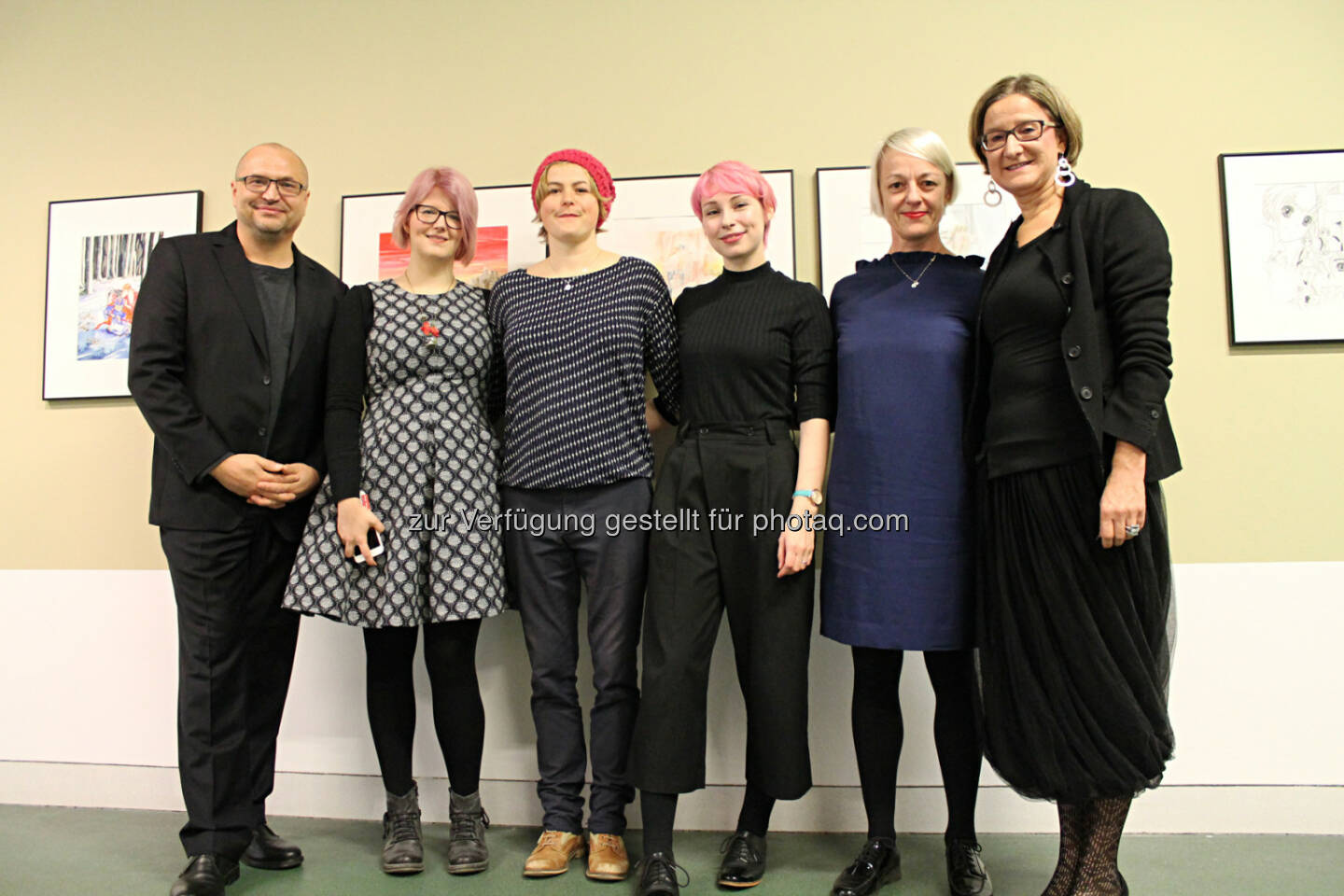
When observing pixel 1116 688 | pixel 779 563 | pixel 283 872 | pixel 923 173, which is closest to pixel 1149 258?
pixel 923 173

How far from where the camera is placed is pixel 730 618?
185 cm

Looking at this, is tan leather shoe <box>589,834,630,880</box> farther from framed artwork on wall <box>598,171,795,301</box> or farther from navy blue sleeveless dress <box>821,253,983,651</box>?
framed artwork on wall <box>598,171,795,301</box>

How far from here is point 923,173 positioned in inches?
71.1

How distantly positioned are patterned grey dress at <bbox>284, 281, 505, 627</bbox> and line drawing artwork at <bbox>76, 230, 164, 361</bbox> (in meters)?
1.10

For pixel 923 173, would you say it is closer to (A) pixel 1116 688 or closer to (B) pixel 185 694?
(A) pixel 1116 688

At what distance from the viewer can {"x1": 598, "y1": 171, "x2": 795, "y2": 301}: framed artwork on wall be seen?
2.40m

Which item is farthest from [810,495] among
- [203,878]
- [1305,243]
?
[1305,243]

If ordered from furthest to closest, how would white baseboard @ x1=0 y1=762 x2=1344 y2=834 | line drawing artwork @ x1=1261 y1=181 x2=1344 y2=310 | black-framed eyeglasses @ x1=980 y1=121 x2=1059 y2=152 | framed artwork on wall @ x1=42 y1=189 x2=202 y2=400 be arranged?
framed artwork on wall @ x1=42 y1=189 x2=202 y2=400 < line drawing artwork @ x1=1261 y1=181 x2=1344 y2=310 < white baseboard @ x1=0 y1=762 x2=1344 y2=834 < black-framed eyeglasses @ x1=980 y1=121 x2=1059 y2=152

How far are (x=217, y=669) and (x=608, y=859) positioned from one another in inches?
37.9

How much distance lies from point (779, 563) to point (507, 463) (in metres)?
0.68

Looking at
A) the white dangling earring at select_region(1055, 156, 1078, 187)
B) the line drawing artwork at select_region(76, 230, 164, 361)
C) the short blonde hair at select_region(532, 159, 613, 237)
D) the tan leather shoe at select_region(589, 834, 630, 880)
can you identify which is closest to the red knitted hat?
the short blonde hair at select_region(532, 159, 613, 237)

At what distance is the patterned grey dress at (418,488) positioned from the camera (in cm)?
185

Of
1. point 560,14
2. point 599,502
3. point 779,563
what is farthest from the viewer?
point 560,14

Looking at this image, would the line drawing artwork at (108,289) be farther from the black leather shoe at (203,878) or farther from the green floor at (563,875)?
the black leather shoe at (203,878)
